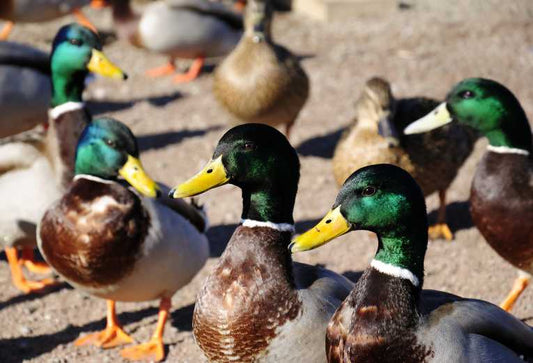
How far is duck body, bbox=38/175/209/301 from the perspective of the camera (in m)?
3.75

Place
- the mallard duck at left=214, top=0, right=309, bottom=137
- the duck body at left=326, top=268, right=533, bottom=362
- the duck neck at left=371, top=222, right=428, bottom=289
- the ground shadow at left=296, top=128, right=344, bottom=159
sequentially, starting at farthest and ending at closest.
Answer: the ground shadow at left=296, top=128, right=344, bottom=159 < the mallard duck at left=214, top=0, right=309, bottom=137 < the duck neck at left=371, top=222, right=428, bottom=289 < the duck body at left=326, top=268, right=533, bottom=362

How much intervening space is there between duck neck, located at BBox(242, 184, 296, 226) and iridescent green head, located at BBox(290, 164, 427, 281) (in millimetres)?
340

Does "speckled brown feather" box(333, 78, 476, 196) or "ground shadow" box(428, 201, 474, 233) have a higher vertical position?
"speckled brown feather" box(333, 78, 476, 196)

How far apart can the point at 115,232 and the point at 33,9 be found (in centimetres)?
516

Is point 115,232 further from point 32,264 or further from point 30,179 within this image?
point 32,264

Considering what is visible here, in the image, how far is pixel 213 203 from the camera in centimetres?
577

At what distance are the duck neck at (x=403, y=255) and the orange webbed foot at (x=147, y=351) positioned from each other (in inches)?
65.4

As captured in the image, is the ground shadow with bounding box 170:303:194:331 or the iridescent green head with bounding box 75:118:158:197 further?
the ground shadow with bounding box 170:303:194:331

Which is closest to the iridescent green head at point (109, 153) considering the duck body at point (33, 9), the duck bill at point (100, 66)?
the duck bill at point (100, 66)

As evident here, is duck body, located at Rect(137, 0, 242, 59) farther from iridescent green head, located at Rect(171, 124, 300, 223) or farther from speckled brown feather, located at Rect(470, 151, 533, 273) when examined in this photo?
iridescent green head, located at Rect(171, 124, 300, 223)

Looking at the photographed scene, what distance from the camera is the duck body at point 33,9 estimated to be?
8.23 meters

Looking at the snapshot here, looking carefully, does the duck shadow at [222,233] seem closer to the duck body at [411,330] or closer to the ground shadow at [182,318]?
the ground shadow at [182,318]

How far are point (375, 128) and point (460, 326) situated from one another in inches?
92.1

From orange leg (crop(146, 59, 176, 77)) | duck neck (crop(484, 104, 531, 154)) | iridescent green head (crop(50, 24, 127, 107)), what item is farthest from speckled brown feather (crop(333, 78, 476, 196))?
orange leg (crop(146, 59, 176, 77))
